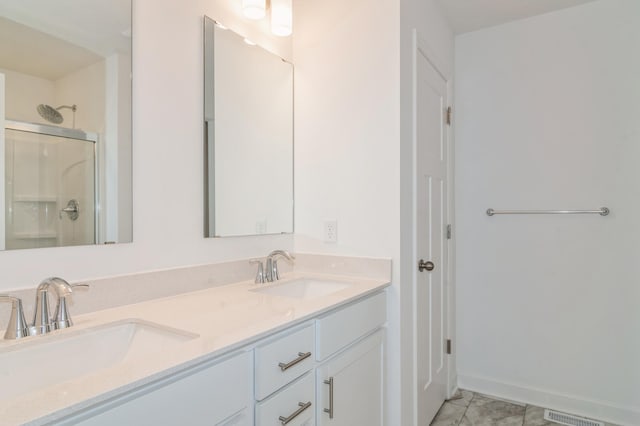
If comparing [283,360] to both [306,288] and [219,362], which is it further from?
[306,288]

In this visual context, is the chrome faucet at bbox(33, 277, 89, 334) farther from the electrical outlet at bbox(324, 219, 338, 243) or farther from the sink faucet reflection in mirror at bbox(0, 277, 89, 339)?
the electrical outlet at bbox(324, 219, 338, 243)

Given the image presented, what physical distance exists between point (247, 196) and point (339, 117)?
584 mm

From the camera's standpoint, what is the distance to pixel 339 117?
5.92 feet

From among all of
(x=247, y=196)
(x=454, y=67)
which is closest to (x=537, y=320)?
(x=454, y=67)

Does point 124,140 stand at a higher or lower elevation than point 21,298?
higher

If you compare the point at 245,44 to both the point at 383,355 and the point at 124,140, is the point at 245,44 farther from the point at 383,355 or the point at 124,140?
the point at 383,355

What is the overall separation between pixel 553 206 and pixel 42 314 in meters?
2.50

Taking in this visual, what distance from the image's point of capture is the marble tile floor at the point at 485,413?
206 cm

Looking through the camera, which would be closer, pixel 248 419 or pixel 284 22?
pixel 248 419

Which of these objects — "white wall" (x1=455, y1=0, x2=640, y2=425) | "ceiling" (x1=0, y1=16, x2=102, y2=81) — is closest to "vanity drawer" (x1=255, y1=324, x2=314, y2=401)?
"ceiling" (x1=0, y1=16, x2=102, y2=81)

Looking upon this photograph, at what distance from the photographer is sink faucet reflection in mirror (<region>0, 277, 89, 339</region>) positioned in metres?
0.91

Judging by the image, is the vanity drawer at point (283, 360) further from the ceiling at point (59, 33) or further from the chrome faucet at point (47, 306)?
the ceiling at point (59, 33)

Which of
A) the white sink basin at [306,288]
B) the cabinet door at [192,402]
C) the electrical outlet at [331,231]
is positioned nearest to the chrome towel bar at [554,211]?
the electrical outlet at [331,231]

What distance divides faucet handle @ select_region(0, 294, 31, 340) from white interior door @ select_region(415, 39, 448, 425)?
1496 mm
